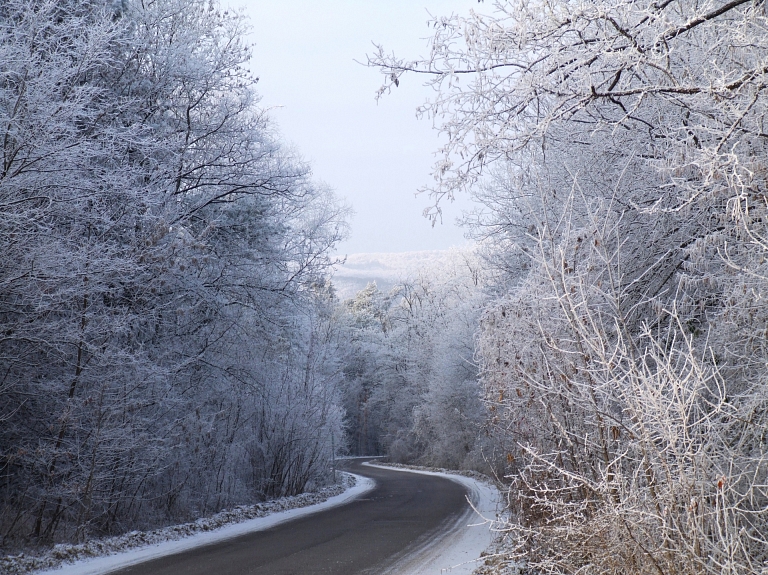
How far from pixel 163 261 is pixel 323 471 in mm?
15249

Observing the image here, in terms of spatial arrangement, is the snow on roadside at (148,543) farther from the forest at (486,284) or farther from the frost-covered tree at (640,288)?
the frost-covered tree at (640,288)

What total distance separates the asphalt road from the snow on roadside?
0.43m

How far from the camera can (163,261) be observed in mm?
11695

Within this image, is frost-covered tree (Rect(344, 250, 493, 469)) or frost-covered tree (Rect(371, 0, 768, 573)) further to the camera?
frost-covered tree (Rect(344, 250, 493, 469))

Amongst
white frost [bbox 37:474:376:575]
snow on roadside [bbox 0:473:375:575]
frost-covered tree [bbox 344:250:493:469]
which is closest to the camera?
snow on roadside [bbox 0:473:375:575]

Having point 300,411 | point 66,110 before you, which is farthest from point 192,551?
point 300,411

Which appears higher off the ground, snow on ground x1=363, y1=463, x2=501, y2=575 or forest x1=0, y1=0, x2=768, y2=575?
forest x1=0, y1=0, x2=768, y2=575

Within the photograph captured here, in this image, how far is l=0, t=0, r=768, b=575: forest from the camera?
4613 mm

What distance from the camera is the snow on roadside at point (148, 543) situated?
27.6ft

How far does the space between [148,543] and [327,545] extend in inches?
115

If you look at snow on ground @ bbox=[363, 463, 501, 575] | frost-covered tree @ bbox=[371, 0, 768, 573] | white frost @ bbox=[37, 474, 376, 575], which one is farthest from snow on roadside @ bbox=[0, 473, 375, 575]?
frost-covered tree @ bbox=[371, 0, 768, 573]

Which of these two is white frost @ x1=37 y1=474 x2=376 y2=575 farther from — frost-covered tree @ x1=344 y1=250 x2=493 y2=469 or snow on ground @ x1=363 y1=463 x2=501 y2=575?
frost-covered tree @ x1=344 y1=250 x2=493 y2=469

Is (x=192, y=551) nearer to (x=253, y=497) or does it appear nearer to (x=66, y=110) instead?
(x=66, y=110)

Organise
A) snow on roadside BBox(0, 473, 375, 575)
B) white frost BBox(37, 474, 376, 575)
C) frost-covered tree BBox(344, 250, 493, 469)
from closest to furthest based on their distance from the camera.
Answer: snow on roadside BBox(0, 473, 375, 575) < white frost BBox(37, 474, 376, 575) < frost-covered tree BBox(344, 250, 493, 469)
